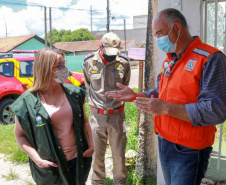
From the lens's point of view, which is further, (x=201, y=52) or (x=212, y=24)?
(x=212, y=24)

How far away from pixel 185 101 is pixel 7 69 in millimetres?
6280

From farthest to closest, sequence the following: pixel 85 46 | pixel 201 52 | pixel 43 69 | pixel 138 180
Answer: pixel 85 46
pixel 138 180
pixel 43 69
pixel 201 52

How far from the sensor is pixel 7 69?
712 cm

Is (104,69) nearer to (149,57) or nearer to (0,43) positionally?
(149,57)

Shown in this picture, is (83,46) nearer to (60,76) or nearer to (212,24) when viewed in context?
(212,24)

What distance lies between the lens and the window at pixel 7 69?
7.05 meters

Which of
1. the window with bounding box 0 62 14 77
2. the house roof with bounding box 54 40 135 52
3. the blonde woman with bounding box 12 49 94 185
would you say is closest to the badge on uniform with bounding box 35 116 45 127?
the blonde woman with bounding box 12 49 94 185

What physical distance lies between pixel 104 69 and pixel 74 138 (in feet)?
4.32

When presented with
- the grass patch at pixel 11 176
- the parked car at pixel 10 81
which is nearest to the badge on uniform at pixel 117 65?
the grass patch at pixel 11 176

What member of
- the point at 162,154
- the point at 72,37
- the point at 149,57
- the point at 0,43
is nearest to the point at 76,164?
the point at 162,154

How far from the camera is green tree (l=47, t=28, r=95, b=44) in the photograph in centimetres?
6744

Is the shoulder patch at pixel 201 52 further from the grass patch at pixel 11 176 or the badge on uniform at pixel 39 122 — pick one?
the grass patch at pixel 11 176

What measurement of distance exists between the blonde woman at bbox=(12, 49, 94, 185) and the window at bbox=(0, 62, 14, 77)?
5225 mm

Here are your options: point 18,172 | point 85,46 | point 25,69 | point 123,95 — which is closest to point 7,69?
point 25,69
